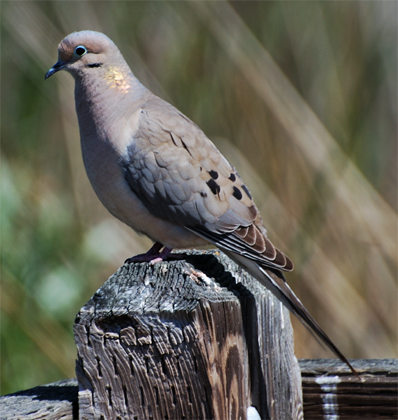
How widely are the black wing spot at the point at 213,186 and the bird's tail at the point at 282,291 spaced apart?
254 millimetres

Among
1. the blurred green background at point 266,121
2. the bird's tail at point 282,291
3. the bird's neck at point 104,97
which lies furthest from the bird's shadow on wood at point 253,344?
the blurred green background at point 266,121

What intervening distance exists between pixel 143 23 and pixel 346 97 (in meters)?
1.23

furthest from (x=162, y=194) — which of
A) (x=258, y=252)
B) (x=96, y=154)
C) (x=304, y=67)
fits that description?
(x=304, y=67)

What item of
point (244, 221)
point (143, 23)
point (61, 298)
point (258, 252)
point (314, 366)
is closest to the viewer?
point (314, 366)

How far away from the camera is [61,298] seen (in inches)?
119

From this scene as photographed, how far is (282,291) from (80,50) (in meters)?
1.47

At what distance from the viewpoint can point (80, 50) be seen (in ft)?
8.67

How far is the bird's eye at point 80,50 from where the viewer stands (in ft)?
8.64

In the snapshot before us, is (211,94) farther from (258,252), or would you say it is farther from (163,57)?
(258,252)

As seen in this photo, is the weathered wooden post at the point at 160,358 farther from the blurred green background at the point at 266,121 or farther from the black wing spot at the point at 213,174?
the blurred green background at the point at 266,121

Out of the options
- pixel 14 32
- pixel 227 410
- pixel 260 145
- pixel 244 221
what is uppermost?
pixel 14 32

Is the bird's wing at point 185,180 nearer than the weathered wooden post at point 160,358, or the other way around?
the weathered wooden post at point 160,358

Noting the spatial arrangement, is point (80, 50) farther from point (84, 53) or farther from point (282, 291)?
point (282, 291)

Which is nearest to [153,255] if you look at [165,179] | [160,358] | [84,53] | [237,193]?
[165,179]
